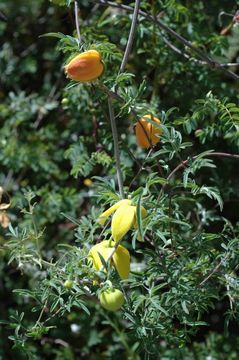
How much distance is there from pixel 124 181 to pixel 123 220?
2.20 ft

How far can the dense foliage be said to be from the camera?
1.27 metres

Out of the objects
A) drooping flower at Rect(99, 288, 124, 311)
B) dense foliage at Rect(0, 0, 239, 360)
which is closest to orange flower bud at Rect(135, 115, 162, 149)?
dense foliage at Rect(0, 0, 239, 360)

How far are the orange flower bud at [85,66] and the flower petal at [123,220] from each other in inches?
9.1

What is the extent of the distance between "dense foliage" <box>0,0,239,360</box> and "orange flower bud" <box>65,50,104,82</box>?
0.11 feet

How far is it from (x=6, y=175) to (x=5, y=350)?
0.58 meters

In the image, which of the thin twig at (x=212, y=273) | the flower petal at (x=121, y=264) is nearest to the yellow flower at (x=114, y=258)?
the flower petal at (x=121, y=264)

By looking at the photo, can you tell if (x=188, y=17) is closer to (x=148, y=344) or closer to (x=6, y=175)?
(x=6, y=175)

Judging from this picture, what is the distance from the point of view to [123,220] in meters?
1.17

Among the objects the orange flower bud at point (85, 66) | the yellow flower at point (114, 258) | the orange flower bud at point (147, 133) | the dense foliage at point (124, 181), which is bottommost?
the dense foliage at point (124, 181)

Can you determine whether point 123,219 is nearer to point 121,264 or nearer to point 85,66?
point 121,264

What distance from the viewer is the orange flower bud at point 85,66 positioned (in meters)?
1.23

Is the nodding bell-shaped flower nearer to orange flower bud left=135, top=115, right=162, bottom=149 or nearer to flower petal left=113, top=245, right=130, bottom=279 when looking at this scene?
flower petal left=113, top=245, right=130, bottom=279

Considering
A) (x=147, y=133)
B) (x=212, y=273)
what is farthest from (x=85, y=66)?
(x=212, y=273)

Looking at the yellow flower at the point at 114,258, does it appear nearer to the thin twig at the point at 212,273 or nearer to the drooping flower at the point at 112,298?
the drooping flower at the point at 112,298
